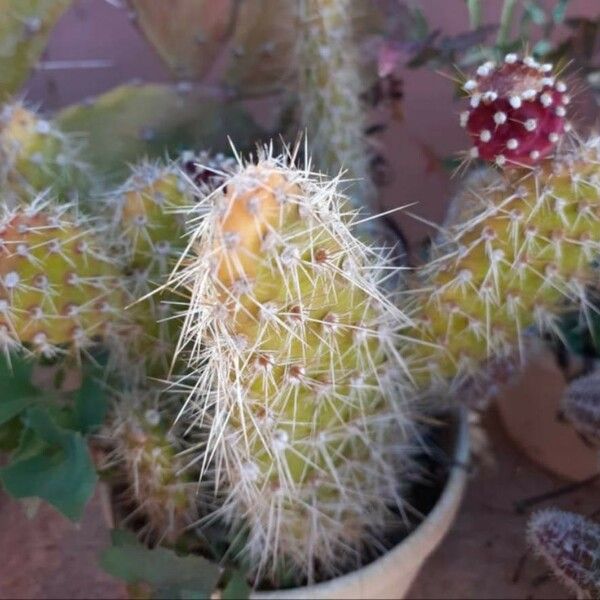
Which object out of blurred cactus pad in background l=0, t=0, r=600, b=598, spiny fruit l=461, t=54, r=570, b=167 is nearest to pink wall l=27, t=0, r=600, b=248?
blurred cactus pad in background l=0, t=0, r=600, b=598

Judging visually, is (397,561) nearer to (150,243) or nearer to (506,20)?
(150,243)

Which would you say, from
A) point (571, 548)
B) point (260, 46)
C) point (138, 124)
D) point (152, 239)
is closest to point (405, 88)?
point (260, 46)

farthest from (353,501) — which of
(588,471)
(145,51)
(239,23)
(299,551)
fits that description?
(145,51)

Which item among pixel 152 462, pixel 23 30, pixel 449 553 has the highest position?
pixel 23 30

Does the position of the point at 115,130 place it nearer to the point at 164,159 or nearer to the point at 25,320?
the point at 164,159

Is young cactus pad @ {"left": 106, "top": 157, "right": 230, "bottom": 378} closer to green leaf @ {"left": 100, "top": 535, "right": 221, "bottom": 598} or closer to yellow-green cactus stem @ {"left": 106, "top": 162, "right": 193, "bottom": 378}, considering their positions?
yellow-green cactus stem @ {"left": 106, "top": 162, "right": 193, "bottom": 378}

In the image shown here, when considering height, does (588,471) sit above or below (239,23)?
below

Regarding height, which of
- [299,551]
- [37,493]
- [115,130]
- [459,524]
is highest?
[115,130]
